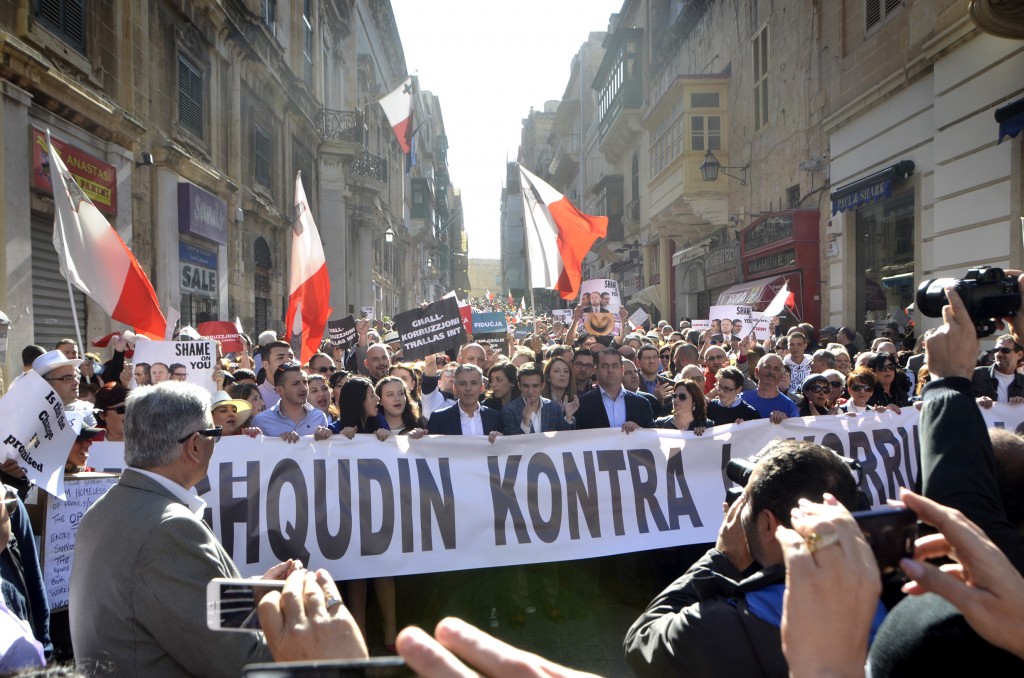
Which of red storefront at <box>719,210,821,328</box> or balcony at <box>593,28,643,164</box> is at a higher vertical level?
balcony at <box>593,28,643,164</box>

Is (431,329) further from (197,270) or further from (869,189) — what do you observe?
(869,189)

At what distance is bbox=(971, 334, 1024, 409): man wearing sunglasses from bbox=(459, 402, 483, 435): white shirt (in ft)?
14.0

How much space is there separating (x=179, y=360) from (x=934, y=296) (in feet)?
21.1

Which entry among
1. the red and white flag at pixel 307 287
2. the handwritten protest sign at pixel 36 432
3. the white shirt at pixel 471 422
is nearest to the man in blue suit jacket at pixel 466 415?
the white shirt at pixel 471 422

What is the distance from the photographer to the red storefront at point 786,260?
55.2ft

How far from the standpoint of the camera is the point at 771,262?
18.6m

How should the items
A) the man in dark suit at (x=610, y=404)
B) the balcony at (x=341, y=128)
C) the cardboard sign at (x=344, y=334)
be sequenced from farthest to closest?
the balcony at (x=341, y=128) < the cardboard sign at (x=344, y=334) < the man in dark suit at (x=610, y=404)

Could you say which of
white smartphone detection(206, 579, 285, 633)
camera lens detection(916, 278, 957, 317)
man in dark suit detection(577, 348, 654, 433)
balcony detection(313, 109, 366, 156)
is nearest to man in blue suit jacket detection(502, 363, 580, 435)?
man in dark suit detection(577, 348, 654, 433)

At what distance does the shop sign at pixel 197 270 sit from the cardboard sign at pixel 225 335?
3.40 meters

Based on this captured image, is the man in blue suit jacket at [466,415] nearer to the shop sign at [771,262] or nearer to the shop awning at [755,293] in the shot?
the shop awning at [755,293]

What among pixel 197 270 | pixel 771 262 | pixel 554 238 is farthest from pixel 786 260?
pixel 197 270

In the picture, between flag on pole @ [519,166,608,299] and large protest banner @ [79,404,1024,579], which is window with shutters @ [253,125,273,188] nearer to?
flag on pole @ [519,166,608,299]

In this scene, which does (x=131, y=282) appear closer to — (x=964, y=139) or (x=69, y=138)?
(x=69, y=138)

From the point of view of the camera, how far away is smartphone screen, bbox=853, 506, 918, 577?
1164 mm
